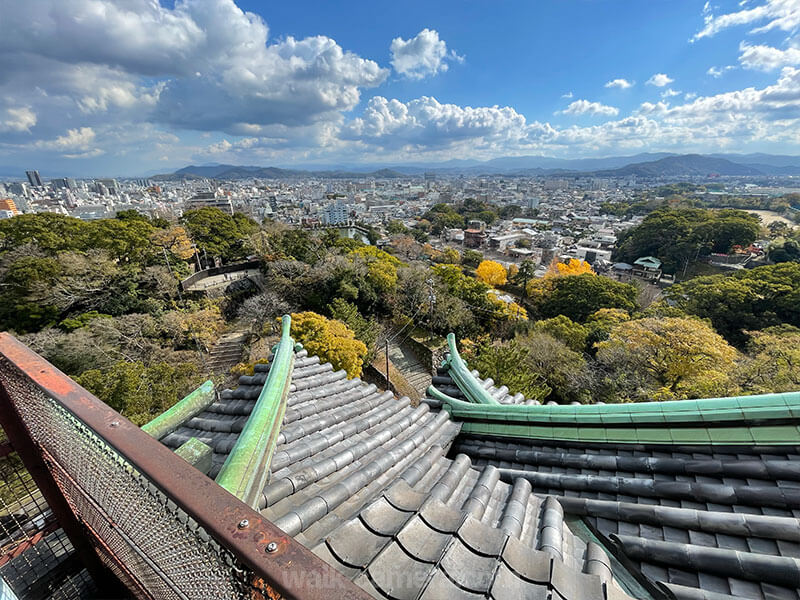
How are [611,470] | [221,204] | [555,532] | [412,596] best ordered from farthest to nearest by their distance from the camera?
[221,204] → [611,470] → [555,532] → [412,596]

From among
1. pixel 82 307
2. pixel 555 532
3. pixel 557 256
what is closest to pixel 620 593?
pixel 555 532

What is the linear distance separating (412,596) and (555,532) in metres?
1.52

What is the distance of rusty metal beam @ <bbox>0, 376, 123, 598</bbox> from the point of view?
209 cm

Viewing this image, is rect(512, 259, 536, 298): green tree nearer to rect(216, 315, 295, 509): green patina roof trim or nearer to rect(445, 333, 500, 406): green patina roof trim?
rect(445, 333, 500, 406): green patina roof trim

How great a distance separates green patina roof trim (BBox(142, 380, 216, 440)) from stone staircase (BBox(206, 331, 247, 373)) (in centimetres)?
1363

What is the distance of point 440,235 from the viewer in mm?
72188

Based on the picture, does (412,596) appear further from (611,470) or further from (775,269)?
(775,269)

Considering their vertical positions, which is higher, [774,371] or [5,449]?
[5,449]

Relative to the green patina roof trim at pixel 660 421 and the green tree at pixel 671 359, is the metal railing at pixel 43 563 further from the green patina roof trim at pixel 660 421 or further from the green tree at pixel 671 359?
the green tree at pixel 671 359

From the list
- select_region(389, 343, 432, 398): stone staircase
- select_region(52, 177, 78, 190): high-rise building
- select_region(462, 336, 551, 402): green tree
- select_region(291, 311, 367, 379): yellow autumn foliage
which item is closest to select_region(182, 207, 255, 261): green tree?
select_region(389, 343, 432, 398): stone staircase

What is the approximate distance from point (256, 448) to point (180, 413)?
7.68ft

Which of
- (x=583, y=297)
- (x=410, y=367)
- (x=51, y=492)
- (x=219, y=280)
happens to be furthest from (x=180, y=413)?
(x=583, y=297)

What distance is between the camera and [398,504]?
197 centimetres

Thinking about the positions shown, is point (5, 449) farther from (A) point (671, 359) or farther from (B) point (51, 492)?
(A) point (671, 359)
